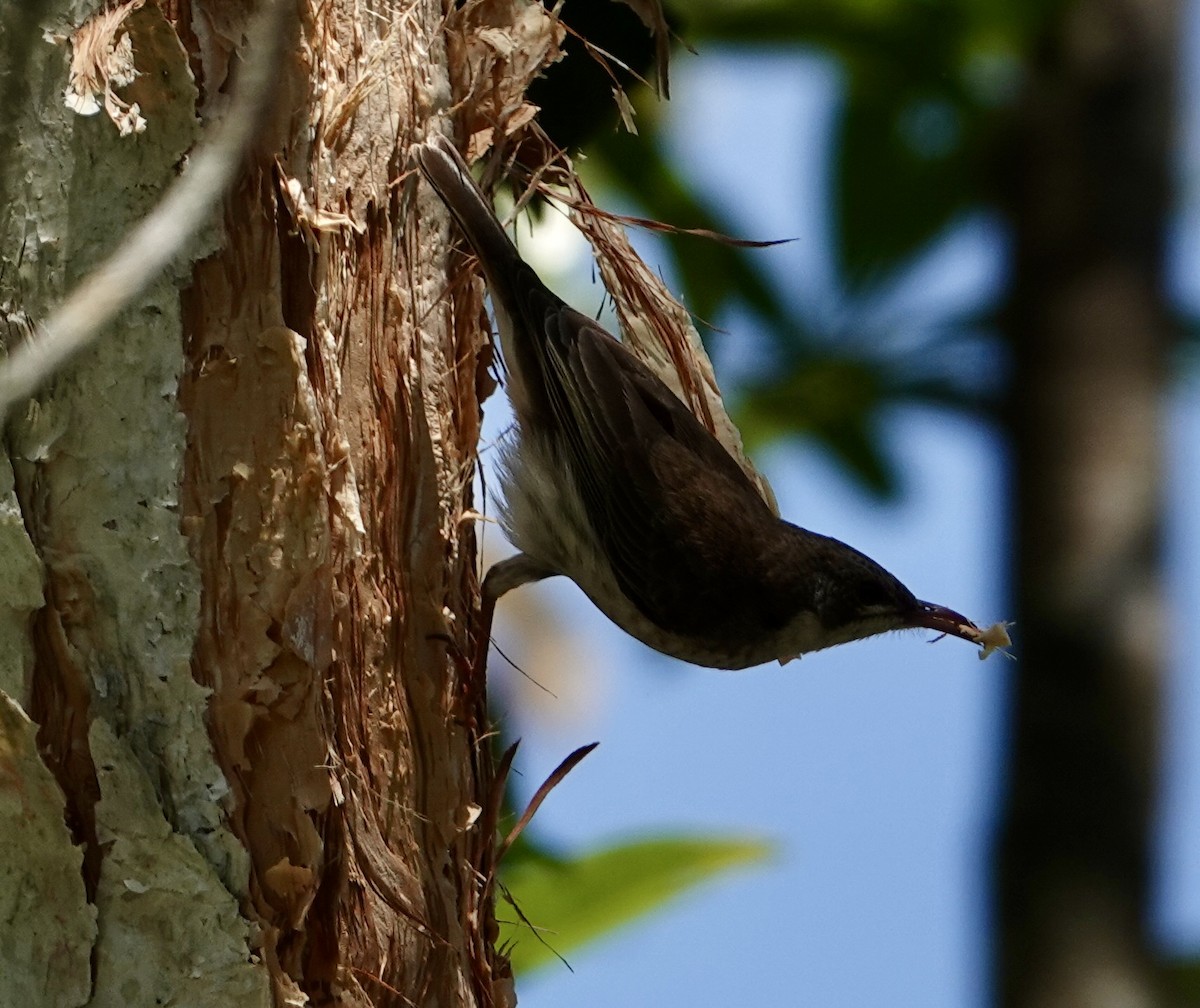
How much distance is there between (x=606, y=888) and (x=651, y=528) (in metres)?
0.69

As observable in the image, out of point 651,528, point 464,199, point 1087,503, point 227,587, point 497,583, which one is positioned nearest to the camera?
point 227,587

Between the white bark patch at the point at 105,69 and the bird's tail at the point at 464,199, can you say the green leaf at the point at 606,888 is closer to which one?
the bird's tail at the point at 464,199

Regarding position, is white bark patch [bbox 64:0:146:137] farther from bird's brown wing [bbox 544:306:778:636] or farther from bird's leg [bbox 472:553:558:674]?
bird's brown wing [bbox 544:306:778:636]

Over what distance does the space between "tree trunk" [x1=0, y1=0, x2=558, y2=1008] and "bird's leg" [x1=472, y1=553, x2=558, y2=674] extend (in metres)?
0.15

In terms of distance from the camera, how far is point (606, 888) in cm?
312

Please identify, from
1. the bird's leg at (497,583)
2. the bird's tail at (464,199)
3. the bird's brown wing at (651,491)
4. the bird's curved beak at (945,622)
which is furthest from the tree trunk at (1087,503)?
the bird's tail at (464,199)

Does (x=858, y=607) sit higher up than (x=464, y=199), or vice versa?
(x=464, y=199)

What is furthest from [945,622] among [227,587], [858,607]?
[227,587]

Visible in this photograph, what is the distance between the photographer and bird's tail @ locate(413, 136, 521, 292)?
2594mm

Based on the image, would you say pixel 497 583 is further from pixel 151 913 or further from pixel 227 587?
pixel 151 913

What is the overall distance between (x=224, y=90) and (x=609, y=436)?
1.22m

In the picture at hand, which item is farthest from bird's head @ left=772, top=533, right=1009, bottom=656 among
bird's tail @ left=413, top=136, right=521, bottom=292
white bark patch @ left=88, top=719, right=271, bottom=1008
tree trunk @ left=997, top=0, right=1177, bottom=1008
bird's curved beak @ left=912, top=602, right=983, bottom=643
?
white bark patch @ left=88, top=719, right=271, bottom=1008

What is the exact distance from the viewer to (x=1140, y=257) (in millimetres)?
4715

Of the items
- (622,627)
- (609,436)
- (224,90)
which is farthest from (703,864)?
(224,90)
